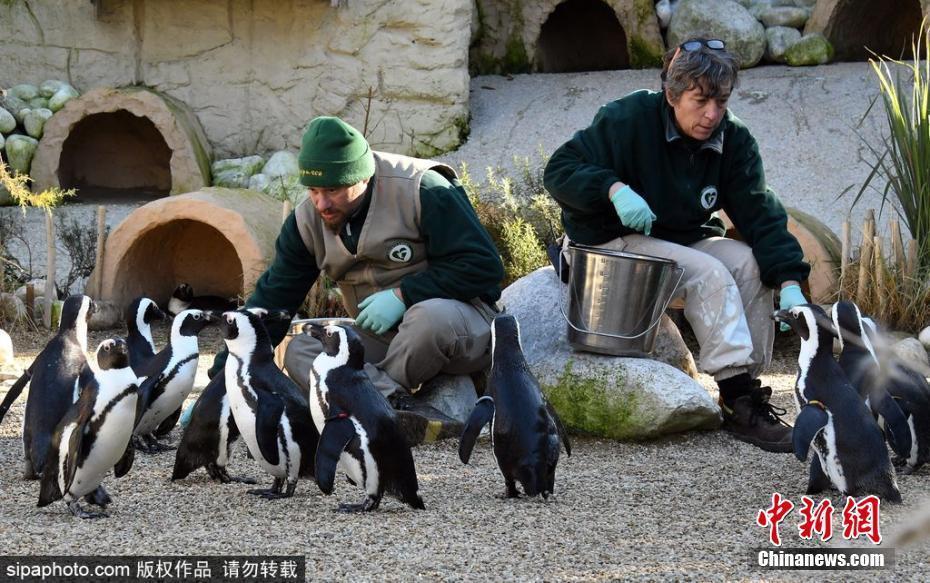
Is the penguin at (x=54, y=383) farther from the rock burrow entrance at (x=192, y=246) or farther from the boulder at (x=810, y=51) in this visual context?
the boulder at (x=810, y=51)

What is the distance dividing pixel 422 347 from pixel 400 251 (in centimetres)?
41

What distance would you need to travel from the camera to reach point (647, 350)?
481 cm

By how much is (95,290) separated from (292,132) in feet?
11.2

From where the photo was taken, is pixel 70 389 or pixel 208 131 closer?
pixel 70 389

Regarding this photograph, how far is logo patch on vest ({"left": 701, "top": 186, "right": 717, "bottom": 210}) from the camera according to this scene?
15.7ft

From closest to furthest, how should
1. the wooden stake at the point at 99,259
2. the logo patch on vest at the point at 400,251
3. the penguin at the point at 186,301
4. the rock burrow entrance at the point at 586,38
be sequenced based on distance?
1. the logo patch on vest at the point at 400,251
2. the wooden stake at the point at 99,259
3. the penguin at the point at 186,301
4. the rock burrow entrance at the point at 586,38

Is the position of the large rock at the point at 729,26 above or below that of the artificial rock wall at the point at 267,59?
above

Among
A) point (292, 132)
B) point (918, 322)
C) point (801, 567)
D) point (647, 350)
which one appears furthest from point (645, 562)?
point (292, 132)

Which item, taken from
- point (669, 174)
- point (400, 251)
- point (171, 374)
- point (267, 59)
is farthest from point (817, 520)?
point (267, 59)

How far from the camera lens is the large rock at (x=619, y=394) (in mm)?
4664

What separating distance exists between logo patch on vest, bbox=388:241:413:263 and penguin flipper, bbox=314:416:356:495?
135 centimetres

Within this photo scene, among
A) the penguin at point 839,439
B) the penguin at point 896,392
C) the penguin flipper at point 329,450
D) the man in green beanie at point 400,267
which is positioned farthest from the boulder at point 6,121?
the penguin at point 839,439

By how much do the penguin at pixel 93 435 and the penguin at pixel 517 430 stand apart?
1011 millimetres

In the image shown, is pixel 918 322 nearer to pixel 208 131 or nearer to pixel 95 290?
pixel 95 290
